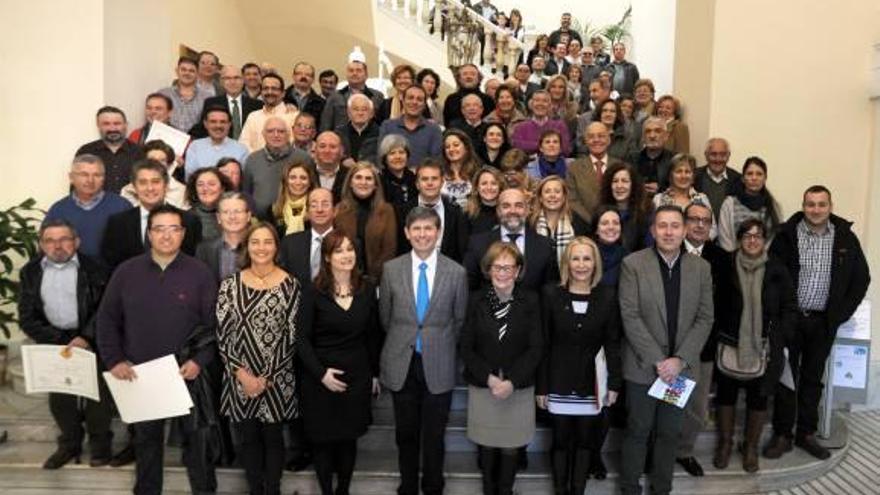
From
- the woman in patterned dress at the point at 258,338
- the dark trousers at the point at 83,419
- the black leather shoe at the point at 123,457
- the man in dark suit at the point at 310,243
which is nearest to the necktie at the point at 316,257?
the man in dark suit at the point at 310,243

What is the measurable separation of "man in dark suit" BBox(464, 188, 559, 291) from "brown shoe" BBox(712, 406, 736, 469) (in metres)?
1.36

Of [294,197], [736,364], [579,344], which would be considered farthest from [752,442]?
[294,197]

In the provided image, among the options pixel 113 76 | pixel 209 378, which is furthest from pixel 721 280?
pixel 113 76

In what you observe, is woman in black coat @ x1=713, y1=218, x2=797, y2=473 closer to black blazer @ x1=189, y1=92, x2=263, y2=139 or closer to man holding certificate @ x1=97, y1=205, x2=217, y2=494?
man holding certificate @ x1=97, y1=205, x2=217, y2=494

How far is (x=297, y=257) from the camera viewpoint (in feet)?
12.4

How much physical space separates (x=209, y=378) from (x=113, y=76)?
3.00 m

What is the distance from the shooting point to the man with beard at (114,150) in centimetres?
468

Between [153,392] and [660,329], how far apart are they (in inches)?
103

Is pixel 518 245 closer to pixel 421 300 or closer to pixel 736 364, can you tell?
pixel 421 300

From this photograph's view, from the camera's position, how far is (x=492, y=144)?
5.21 m

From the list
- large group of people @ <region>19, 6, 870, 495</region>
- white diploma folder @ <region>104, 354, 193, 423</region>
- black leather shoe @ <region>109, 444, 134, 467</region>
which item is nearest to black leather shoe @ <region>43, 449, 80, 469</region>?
large group of people @ <region>19, 6, 870, 495</region>

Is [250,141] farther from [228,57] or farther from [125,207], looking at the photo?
[228,57]

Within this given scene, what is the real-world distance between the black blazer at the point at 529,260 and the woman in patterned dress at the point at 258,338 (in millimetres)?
990

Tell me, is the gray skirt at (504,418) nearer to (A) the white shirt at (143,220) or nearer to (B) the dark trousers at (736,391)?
(B) the dark trousers at (736,391)
